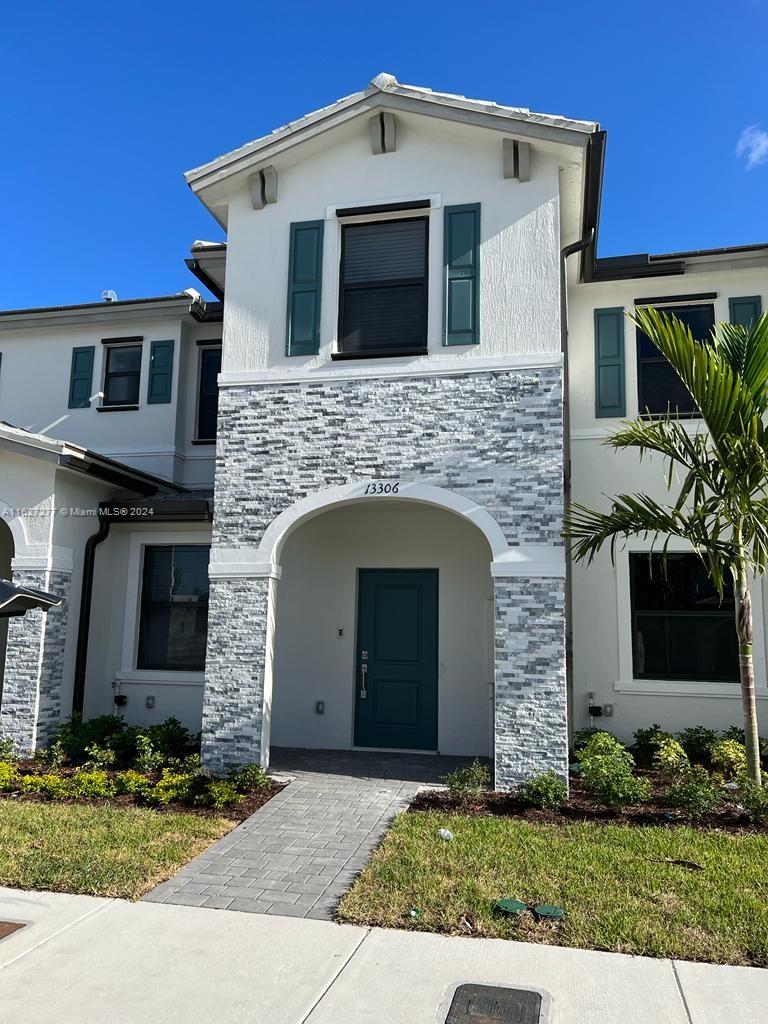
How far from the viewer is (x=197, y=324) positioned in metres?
13.5

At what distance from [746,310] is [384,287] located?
540 centimetres

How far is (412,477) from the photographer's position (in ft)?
28.9

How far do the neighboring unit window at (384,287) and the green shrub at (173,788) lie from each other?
5107 mm

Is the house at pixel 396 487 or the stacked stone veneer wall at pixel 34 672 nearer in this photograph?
the house at pixel 396 487

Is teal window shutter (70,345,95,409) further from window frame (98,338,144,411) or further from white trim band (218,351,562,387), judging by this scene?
white trim band (218,351,562,387)

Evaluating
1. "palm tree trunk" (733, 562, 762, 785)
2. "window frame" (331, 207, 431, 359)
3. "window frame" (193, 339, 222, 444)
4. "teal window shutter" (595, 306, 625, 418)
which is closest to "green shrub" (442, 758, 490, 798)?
"palm tree trunk" (733, 562, 762, 785)

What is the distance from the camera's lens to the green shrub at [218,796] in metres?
7.55

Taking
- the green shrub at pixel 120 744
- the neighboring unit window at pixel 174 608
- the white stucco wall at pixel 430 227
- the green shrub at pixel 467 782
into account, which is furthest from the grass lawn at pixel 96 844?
the white stucco wall at pixel 430 227

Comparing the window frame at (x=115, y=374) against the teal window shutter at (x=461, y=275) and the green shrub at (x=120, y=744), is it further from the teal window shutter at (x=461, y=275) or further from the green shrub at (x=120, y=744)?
the teal window shutter at (x=461, y=275)

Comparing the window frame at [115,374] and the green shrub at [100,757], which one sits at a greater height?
the window frame at [115,374]

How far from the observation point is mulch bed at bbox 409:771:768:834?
23.2 feet

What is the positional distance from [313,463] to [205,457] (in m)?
4.67

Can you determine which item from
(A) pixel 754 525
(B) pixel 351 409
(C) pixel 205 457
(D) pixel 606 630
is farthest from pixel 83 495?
(A) pixel 754 525

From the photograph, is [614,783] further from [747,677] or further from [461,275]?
[461,275]
